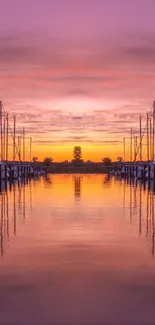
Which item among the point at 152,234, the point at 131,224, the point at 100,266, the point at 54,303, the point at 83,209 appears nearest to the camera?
the point at 54,303

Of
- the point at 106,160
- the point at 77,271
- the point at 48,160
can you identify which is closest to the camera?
the point at 77,271

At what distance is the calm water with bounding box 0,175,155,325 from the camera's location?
7.51 metres

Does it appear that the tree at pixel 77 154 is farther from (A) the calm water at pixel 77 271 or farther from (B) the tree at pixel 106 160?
(A) the calm water at pixel 77 271

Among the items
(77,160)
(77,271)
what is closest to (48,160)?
(77,160)

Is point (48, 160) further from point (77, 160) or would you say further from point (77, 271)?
point (77, 271)

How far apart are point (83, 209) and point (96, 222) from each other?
529cm

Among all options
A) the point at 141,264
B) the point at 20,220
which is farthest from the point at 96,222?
the point at 141,264

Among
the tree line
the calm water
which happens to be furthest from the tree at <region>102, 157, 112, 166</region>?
the calm water

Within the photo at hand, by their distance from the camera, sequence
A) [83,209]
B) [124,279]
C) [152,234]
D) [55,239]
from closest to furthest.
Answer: [124,279] < [55,239] < [152,234] < [83,209]

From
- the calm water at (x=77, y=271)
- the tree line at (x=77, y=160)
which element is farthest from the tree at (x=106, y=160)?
the calm water at (x=77, y=271)

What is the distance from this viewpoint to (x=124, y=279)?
9445mm

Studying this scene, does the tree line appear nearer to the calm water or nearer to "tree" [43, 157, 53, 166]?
"tree" [43, 157, 53, 166]

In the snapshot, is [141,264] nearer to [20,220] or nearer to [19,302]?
[19,302]

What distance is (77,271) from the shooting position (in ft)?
33.3
